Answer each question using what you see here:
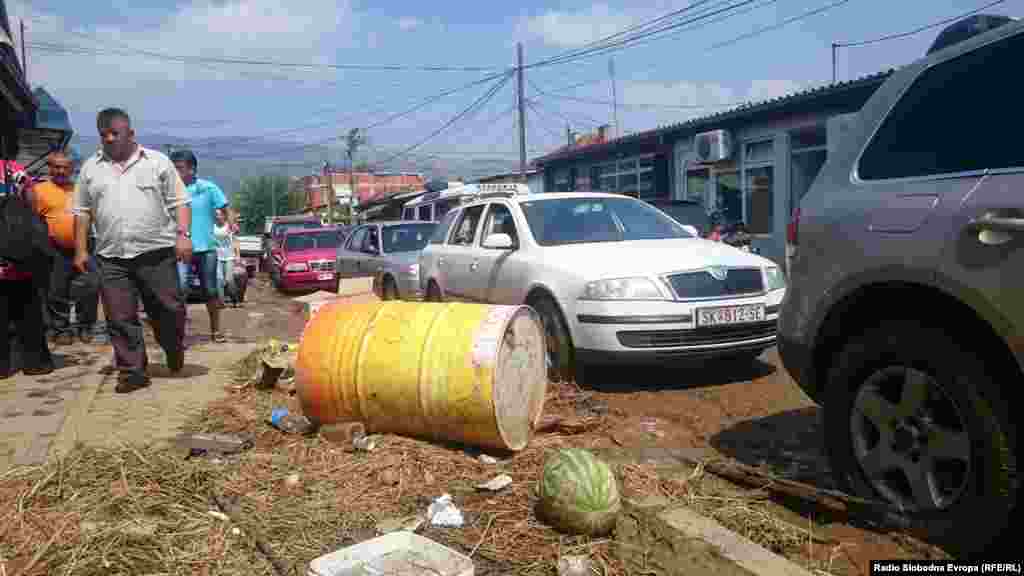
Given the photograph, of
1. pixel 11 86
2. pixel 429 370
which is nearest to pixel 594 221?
pixel 429 370

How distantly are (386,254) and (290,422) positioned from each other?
7.58m

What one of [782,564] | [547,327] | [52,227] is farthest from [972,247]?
[52,227]

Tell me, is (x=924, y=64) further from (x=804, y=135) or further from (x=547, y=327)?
(x=804, y=135)

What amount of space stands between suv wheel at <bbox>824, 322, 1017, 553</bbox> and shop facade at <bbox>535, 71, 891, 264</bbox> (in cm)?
908

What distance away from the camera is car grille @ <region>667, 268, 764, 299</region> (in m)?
5.19

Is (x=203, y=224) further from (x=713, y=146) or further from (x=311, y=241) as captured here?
(x=713, y=146)

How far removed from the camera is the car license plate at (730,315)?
509 cm

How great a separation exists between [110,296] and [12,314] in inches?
48.4

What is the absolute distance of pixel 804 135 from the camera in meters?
15.9

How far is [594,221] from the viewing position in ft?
21.2

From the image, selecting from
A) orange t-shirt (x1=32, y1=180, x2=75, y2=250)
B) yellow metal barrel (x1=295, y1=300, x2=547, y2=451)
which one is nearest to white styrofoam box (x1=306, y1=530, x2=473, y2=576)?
yellow metal barrel (x1=295, y1=300, x2=547, y2=451)

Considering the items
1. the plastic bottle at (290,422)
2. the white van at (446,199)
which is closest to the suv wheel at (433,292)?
the plastic bottle at (290,422)

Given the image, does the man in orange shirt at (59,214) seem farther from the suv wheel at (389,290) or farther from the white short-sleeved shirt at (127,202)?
the suv wheel at (389,290)

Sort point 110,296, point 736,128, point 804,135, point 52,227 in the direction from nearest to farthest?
point 110,296
point 52,227
point 804,135
point 736,128
